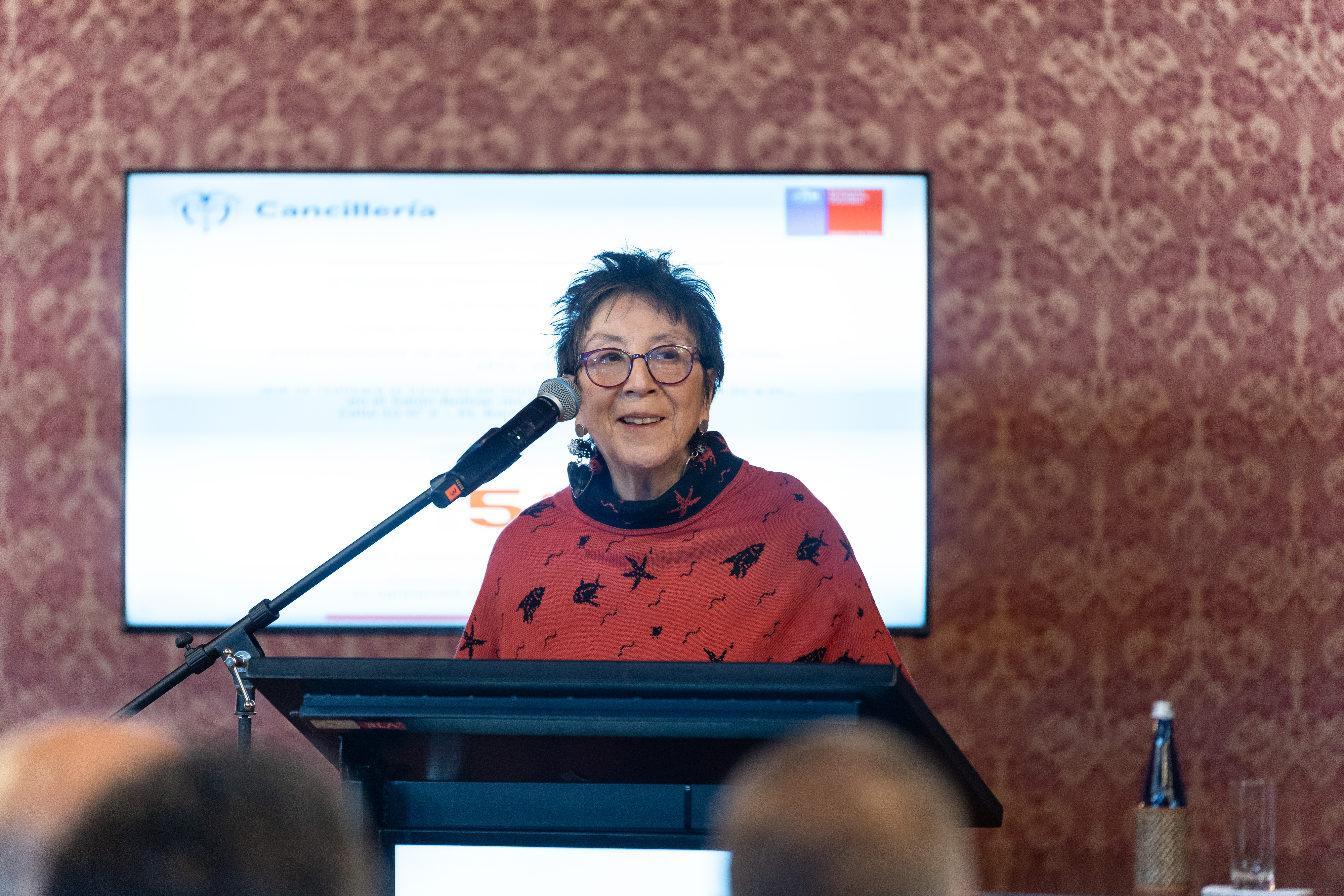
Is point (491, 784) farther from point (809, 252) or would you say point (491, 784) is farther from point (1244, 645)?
point (1244, 645)

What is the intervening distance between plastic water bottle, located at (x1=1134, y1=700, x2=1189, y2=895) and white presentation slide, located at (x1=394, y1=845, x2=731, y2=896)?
1098 mm

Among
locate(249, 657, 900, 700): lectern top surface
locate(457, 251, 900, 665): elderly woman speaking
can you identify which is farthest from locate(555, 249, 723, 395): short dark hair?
locate(249, 657, 900, 700): lectern top surface

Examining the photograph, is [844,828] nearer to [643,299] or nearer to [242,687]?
[242,687]

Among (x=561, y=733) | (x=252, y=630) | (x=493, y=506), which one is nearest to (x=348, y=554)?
(x=252, y=630)

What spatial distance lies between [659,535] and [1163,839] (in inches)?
33.6

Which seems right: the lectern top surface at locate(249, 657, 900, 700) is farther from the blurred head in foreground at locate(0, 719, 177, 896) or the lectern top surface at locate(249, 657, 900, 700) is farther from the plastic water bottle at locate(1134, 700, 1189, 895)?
the plastic water bottle at locate(1134, 700, 1189, 895)

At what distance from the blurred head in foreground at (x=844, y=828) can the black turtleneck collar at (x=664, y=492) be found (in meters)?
1.45

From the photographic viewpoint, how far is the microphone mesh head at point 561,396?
52.8 inches

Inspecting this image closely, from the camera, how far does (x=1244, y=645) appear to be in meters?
2.86

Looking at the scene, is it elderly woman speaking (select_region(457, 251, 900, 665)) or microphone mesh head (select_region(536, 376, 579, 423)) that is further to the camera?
elderly woman speaking (select_region(457, 251, 900, 665))

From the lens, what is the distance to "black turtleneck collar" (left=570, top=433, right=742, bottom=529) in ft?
5.86

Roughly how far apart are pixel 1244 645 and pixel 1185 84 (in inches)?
54.7

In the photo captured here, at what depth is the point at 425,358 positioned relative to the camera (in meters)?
2.84

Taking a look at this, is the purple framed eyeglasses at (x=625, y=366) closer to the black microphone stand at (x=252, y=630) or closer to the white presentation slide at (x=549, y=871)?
the black microphone stand at (x=252, y=630)
